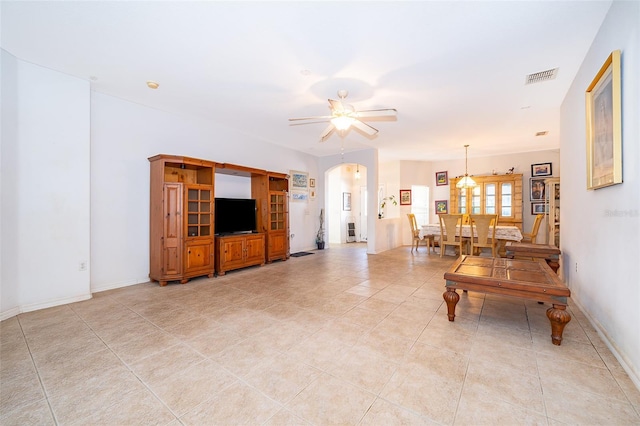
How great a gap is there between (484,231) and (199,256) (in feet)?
18.7

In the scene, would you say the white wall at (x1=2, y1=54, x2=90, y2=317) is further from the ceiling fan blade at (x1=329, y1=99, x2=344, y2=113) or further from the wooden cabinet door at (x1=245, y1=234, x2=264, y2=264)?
the ceiling fan blade at (x1=329, y1=99, x2=344, y2=113)

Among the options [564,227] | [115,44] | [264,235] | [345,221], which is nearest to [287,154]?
[264,235]

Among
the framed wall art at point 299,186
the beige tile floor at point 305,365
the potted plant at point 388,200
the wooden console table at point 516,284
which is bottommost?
the beige tile floor at point 305,365

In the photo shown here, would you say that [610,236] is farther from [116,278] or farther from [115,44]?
[116,278]

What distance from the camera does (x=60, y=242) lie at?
3289 mm

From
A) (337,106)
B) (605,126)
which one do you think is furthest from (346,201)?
(605,126)

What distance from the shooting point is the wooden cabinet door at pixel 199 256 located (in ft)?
13.9

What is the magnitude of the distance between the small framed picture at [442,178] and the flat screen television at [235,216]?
628 cm

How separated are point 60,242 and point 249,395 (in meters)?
3.32

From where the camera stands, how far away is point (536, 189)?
7.39m

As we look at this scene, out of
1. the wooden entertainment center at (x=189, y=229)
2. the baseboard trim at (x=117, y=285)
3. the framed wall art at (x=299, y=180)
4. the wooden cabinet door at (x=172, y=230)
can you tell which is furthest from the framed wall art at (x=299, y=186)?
the baseboard trim at (x=117, y=285)

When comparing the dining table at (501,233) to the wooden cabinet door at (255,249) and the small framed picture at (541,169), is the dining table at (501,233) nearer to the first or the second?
the small framed picture at (541,169)

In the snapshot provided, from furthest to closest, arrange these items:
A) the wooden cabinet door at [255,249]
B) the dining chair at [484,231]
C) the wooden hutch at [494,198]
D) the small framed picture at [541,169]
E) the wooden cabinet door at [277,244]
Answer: the wooden hutch at [494,198] < the small framed picture at [541,169] < the wooden cabinet door at [277,244] < the dining chair at [484,231] < the wooden cabinet door at [255,249]

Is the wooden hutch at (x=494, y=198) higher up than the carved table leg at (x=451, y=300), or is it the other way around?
the wooden hutch at (x=494, y=198)
